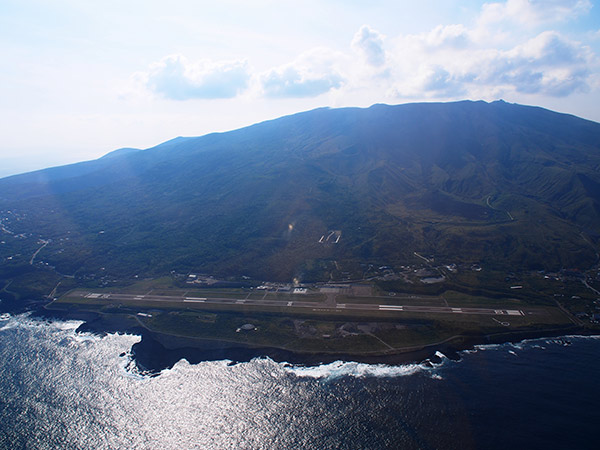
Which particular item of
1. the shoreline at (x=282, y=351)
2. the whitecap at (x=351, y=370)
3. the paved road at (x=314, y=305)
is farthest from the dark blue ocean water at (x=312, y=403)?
the paved road at (x=314, y=305)

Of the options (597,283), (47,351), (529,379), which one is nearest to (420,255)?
(597,283)

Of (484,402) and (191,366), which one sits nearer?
(484,402)

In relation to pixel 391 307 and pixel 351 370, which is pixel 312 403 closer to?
pixel 351 370

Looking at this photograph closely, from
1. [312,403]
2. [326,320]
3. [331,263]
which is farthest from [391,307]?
[312,403]

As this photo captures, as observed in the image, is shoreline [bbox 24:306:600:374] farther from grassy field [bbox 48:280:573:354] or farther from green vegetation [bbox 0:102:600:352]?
green vegetation [bbox 0:102:600:352]

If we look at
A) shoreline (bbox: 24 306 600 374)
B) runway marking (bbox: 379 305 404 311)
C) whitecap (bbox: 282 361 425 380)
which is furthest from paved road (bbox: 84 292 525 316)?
whitecap (bbox: 282 361 425 380)

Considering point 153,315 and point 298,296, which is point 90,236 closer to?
point 153,315
